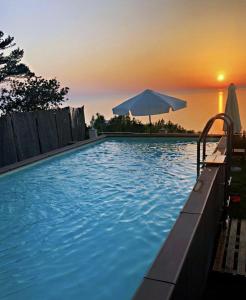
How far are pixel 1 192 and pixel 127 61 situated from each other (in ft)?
30.3

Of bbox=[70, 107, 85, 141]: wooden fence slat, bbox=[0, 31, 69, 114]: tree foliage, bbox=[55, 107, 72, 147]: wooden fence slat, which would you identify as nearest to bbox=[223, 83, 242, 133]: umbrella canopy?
bbox=[55, 107, 72, 147]: wooden fence slat

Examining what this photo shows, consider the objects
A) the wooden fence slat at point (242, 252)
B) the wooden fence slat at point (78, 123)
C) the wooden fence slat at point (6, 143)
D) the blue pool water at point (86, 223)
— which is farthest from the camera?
the wooden fence slat at point (78, 123)

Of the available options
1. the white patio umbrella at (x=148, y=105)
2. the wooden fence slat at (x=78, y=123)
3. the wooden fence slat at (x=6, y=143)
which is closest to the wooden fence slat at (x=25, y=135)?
the wooden fence slat at (x=6, y=143)

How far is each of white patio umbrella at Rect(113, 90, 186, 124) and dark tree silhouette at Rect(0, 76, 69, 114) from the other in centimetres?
481

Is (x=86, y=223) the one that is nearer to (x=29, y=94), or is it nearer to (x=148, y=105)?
(x=148, y=105)

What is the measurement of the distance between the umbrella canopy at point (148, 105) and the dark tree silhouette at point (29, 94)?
4.81 meters

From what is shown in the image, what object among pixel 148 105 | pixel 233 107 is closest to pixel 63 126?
pixel 148 105

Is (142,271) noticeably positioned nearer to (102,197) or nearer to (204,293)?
(204,293)

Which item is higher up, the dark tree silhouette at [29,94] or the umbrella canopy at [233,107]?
the dark tree silhouette at [29,94]

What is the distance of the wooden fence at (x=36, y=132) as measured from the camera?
25.8 ft

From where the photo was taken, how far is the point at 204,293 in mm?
2562

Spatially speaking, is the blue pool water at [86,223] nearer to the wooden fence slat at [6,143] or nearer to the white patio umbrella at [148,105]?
the wooden fence slat at [6,143]

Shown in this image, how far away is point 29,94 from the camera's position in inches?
533

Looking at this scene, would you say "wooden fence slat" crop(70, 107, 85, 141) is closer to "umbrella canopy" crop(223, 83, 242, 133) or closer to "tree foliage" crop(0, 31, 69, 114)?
"tree foliage" crop(0, 31, 69, 114)
